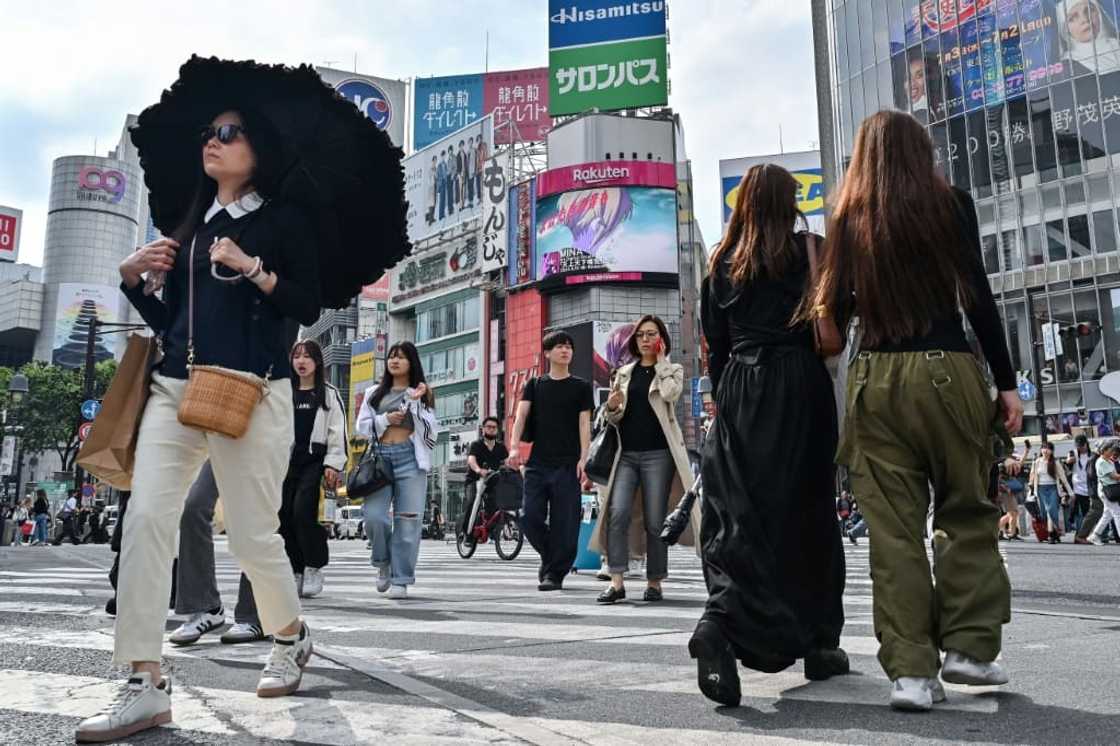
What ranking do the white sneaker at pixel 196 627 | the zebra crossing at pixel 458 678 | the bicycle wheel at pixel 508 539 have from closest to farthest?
the zebra crossing at pixel 458 678, the white sneaker at pixel 196 627, the bicycle wheel at pixel 508 539

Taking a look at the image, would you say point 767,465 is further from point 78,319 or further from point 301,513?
point 78,319

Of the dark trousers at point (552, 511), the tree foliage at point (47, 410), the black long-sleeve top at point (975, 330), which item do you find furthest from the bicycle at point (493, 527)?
the tree foliage at point (47, 410)

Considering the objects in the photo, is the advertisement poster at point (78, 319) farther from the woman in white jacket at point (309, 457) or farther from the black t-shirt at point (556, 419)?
the woman in white jacket at point (309, 457)

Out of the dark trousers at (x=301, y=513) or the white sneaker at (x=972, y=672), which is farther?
the dark trousers at (x=301, y=513)

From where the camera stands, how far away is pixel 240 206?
3016 mm

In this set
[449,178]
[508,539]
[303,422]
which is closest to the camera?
[303,422]

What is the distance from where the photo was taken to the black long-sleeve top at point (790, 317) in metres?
2.83

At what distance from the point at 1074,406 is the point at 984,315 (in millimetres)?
38316

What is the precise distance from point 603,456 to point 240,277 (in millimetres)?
3620

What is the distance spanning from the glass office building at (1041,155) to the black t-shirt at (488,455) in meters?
26.1

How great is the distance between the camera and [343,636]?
170 inches

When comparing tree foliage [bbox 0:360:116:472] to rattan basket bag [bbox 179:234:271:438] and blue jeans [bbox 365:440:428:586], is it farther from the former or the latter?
rattan basket bag [bbox 179:234:271:438]

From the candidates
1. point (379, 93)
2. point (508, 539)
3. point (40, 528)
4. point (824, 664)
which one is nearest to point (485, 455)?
point (508, 539)

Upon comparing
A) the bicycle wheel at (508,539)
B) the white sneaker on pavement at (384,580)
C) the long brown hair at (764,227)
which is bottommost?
the white sneaker on pavement at (384,580)
